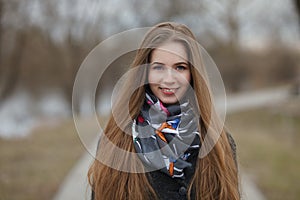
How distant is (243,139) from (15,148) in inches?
217

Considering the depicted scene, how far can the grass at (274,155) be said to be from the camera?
5668mm

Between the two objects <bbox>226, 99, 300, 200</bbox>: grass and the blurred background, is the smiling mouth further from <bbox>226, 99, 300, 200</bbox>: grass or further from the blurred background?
<bbox>226, 99, 300, 200</bbox>: grass

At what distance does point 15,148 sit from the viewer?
7.50 meters

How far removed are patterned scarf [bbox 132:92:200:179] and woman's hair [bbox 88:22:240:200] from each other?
0.06m

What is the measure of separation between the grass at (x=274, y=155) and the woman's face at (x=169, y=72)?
3930 millimetres

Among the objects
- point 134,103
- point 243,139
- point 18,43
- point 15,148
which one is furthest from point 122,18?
point 134,103

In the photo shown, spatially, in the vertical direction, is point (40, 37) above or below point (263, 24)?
above

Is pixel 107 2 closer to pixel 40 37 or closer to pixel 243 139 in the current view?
pixel 40 37

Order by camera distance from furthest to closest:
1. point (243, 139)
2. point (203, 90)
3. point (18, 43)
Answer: point (18, 43) < point (243, 139) < point (203, 90)

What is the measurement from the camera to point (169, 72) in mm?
1736

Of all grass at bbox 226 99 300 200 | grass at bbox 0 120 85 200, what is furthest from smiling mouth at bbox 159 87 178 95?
grass at bbox 226 99 300 200

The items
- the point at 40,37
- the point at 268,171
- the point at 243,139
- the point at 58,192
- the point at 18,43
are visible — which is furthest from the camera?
the point at 40,37

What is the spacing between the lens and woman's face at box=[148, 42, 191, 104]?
1.74 meters

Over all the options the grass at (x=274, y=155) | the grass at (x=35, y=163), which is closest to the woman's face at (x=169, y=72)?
the grass at (x=35, y=163)
